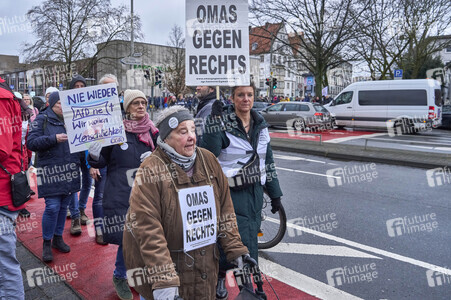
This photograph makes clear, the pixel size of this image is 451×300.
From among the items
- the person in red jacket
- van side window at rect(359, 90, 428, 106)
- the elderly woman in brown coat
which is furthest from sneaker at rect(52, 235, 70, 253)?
van side window at rect(359, 90, 428, 106)

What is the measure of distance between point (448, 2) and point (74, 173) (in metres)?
27.6

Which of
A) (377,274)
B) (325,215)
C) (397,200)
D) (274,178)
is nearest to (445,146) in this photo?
(397,200)

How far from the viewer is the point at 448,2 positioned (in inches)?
941

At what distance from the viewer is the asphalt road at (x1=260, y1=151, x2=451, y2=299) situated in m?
3.61

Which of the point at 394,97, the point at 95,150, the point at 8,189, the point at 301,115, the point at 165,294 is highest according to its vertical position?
the point at 394,97

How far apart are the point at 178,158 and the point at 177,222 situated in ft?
1.20

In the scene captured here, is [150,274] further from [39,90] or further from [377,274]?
[39,90]

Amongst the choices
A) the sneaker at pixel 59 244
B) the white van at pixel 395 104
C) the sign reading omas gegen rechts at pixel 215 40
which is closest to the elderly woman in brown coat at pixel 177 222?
the sign reading omas gegen rechts at pixel 215 40

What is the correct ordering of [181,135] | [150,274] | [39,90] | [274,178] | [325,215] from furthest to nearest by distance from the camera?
[39,90]
[325,215]
[274,178]
[181,135]
[150,274]

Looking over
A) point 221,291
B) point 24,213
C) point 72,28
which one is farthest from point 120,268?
point 72,28

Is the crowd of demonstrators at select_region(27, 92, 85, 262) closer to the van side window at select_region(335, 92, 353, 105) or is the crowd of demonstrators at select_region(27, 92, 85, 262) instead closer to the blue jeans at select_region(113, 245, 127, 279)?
the blue jeans at select_region(113, 245, 127, 279)

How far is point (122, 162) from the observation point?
3164 millimetres

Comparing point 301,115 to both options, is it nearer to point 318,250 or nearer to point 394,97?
point 394,97

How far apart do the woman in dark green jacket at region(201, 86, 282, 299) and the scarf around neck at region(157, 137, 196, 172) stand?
73 cm
